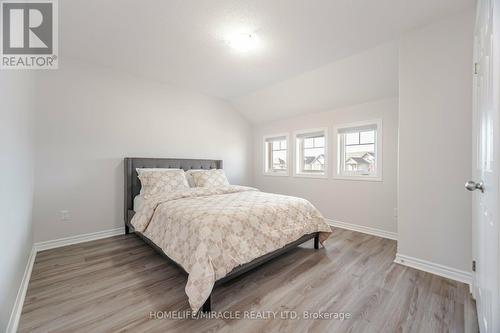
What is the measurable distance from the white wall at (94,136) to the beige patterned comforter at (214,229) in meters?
1.03

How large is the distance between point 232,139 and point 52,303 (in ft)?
12.1

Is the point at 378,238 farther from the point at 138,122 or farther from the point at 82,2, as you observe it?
the point at 82,2

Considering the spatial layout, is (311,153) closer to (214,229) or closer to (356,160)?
(356,160)

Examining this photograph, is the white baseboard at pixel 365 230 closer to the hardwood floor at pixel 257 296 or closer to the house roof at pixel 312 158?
the hardwood floor at pixel 257 296

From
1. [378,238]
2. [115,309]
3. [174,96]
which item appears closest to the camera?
[115,309]

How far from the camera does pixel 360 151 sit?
135 inches

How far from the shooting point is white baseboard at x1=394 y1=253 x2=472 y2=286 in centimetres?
184

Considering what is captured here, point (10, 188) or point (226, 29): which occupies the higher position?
point (226, 29)

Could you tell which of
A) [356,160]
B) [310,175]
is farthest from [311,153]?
[356,160]

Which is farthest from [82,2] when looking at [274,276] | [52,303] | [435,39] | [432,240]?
[432,240]

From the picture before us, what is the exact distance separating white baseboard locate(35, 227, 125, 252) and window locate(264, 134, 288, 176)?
3124 mm

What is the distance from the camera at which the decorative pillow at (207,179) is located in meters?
3.37

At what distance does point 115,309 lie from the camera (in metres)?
1.51

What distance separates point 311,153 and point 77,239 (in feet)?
13.2
